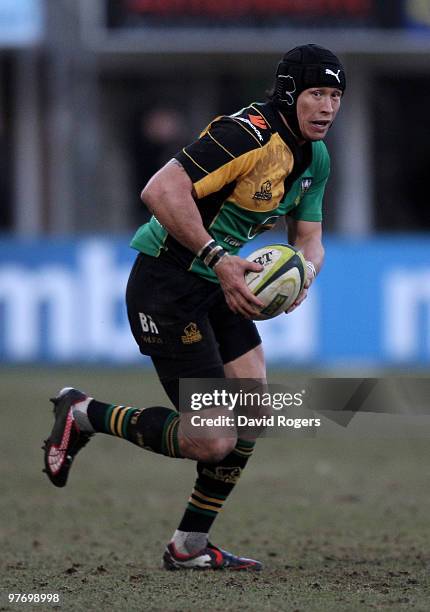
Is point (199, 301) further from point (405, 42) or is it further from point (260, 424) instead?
point (405, 42)

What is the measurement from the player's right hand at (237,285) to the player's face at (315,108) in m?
0.75

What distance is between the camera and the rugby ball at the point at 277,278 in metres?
6.03

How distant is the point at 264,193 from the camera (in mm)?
6270

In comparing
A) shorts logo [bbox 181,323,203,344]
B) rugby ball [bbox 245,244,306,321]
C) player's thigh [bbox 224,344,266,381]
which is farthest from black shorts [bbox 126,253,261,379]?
rugby ball [bbox 245,244,306,321]

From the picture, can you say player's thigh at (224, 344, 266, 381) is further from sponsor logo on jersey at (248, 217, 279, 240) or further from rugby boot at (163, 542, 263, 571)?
rugby boot at (163, 542, 263, 571)

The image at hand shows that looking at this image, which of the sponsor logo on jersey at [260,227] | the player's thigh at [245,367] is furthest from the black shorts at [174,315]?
the sponsor logo on jersey at [260,227]

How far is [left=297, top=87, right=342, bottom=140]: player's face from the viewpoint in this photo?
20.5ft

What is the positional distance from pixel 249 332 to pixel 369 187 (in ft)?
48.9

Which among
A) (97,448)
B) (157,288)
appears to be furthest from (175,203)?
(97,448)

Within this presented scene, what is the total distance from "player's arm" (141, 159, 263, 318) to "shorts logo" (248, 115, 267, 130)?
1.34ft

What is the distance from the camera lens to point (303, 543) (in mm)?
7383

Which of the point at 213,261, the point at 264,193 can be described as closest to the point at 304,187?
the point at 264,193

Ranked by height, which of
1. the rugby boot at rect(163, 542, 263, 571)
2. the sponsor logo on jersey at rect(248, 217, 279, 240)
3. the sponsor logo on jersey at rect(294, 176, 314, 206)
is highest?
the sponsor logo on jersey at rect(294, 176, 314, 206)

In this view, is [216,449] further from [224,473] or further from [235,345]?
[235,345]
